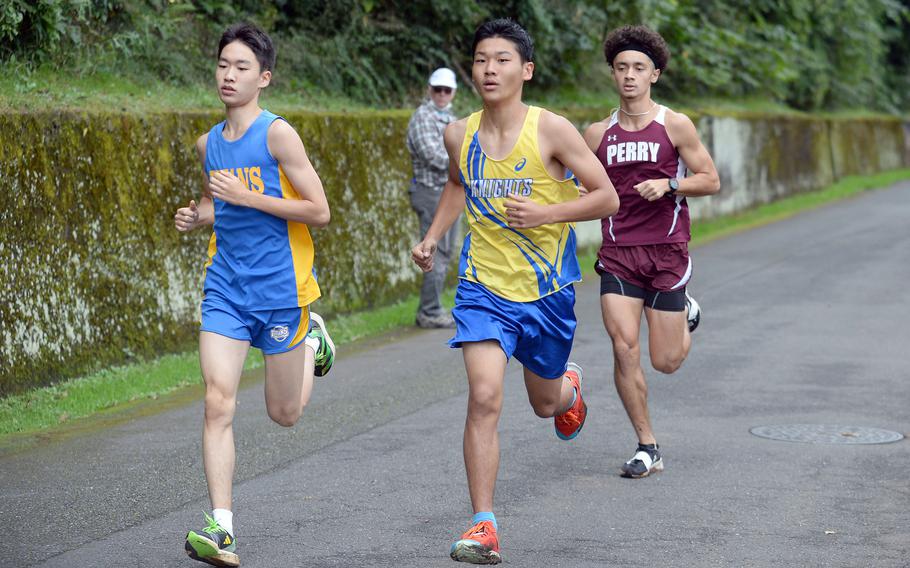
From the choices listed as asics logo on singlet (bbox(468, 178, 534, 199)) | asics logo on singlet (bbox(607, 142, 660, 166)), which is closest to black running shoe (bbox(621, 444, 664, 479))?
asics logo on singlet (bbox(607, 142, 660, 166))

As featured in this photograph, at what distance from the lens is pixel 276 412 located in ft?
19.5

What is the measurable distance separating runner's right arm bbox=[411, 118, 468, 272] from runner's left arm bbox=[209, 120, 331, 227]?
49 cm

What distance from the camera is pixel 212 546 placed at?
512cm

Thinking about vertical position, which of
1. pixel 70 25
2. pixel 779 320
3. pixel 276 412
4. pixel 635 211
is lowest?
pixel 779 320

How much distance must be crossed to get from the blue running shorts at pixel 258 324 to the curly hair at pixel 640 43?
2315mm

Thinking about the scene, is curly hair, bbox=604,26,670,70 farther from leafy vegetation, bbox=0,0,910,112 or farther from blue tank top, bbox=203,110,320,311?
leafy vegetation, bbox=0,0,910,112

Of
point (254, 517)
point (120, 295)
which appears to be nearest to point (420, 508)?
point (254, 517)

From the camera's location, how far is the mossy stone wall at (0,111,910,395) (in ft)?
28.6

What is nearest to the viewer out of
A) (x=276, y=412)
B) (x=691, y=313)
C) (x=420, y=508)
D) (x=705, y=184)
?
(x=276, y=412)

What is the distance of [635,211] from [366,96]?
9.17 meters

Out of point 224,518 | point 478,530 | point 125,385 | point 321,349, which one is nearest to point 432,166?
point 125,385

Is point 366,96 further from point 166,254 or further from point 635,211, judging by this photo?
point 635,211

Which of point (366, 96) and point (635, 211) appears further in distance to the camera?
point (366, 96)

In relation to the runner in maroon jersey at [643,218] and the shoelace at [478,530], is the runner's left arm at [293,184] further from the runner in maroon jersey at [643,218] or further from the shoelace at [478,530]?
the runner in maroon jersey at [643,218]
